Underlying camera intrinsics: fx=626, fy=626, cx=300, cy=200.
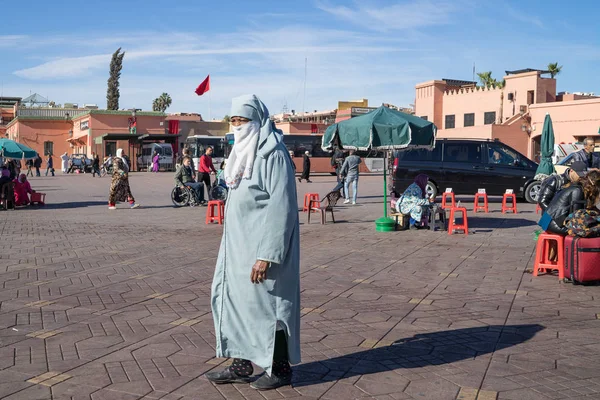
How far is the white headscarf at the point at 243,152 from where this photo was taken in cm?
393

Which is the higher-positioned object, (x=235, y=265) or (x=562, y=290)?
(x=235, y=265)

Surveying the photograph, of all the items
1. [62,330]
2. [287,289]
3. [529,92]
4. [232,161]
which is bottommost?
[62,330]

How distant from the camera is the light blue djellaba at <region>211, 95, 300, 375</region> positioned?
12.6 ft

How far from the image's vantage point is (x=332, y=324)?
18.2ft

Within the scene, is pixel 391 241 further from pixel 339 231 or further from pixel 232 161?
pixel 232 161

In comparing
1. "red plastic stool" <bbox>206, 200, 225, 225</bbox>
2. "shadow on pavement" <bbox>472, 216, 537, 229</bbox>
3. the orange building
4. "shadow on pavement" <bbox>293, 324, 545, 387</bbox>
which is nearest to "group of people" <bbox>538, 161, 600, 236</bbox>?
"shadow on pavement" <bbox>293, 324, 545, 387</bbox>

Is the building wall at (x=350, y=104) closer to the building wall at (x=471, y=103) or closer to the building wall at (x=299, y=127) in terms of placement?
the building wall at (x=299, y=127)

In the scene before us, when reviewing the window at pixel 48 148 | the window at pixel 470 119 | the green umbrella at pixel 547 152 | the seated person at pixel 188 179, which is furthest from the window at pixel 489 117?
the window at pixel 48 148

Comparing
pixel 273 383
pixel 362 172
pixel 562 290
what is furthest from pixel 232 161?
pixel 362 172

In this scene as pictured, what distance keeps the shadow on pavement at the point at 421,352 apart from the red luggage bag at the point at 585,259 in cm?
196

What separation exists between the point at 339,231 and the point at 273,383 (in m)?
8.53

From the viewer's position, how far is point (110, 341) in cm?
500

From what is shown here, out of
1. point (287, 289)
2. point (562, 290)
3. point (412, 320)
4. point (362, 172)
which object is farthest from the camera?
point (362, 172)

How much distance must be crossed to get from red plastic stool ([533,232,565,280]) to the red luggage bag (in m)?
0.23
